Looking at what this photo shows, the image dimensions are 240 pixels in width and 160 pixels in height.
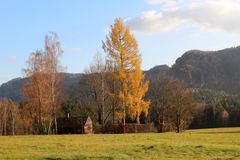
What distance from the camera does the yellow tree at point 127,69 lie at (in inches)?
2361

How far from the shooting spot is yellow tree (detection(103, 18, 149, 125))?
197ft

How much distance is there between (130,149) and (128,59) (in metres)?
35.0

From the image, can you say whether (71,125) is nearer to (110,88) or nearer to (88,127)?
(88,127)

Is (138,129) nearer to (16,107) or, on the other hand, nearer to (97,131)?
(97,131)

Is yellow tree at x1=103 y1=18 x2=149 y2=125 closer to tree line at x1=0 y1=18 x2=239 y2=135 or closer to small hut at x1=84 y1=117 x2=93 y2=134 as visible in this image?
tree line at x1=0 y1=18 x2=239 y2=135

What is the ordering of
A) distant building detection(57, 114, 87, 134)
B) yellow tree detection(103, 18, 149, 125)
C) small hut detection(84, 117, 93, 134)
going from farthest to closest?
distant building detection(57, 114, 87, 134) < small hut detection(84, 117, 93, 134) < yellow tree detection(103, 18, 149, 125)

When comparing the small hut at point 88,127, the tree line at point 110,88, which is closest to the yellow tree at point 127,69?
the tree line at point 110,88

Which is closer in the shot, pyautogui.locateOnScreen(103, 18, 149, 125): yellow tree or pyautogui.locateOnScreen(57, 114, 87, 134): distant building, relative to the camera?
pyautogui.locateOnScreen(103, 18, 149, 125): yellow tree

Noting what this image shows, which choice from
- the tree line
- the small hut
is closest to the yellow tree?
the tree line

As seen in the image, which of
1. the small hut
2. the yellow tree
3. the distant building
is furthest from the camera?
the distant building

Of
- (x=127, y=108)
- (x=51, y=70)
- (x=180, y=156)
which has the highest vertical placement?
(x=51, y=70)

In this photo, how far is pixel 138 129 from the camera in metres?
64.6

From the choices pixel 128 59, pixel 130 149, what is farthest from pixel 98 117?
pixel 130 149

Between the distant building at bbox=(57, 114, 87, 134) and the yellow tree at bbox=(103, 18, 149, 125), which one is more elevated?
the yellow tree at bbox=(103, 18, 149, 125)
